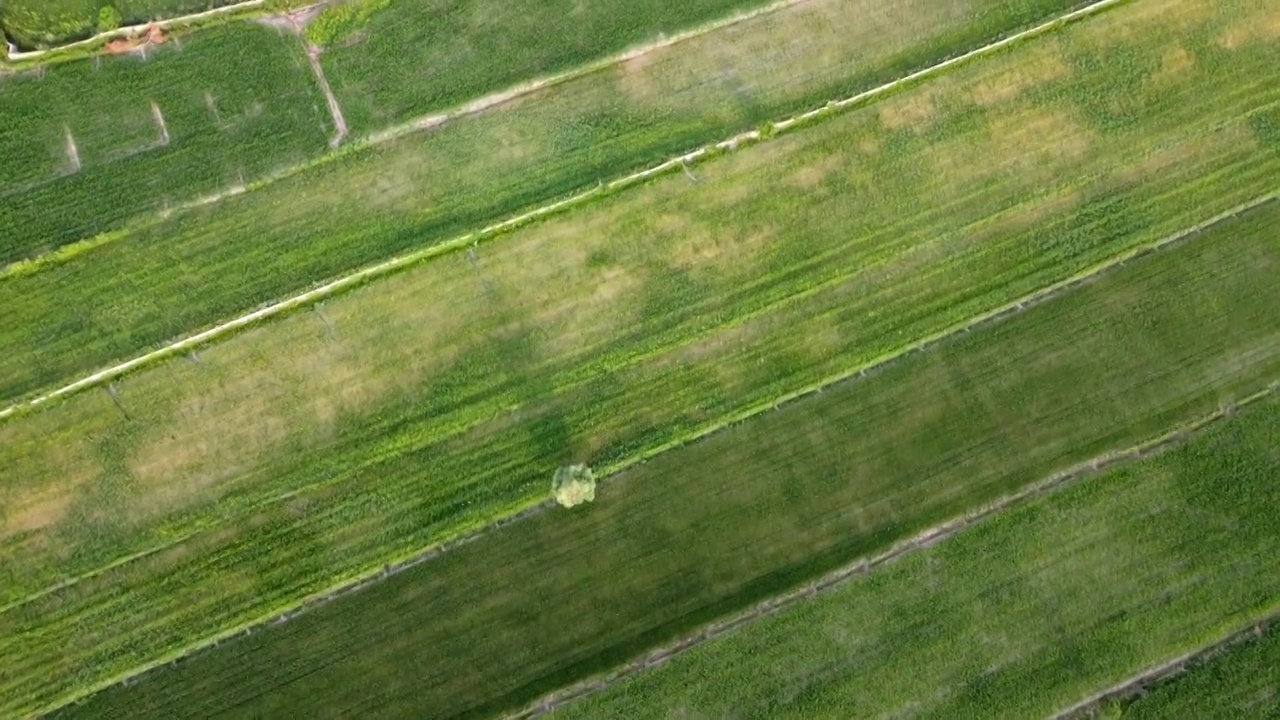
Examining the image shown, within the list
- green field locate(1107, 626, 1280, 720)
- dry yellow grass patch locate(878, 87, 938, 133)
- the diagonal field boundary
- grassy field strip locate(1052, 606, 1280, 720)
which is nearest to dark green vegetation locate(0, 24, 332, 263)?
the diagonal field boundary

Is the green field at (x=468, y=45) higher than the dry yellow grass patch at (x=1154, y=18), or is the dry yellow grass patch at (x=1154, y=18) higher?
the green field at (x=468, y=45)

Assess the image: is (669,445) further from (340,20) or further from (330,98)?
(340,20)

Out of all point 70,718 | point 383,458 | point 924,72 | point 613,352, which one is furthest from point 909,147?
point 70,718

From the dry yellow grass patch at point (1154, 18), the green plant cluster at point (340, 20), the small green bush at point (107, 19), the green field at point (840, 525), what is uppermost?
the small green bush at point (107, 19)

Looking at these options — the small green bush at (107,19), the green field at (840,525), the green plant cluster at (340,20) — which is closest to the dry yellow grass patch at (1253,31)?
the green field at (840,525)

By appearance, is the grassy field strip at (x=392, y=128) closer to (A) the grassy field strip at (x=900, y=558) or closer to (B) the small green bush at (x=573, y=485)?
(B) the small green bush at (x=573, y=485)

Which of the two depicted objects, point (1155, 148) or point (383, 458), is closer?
point (383, 458)

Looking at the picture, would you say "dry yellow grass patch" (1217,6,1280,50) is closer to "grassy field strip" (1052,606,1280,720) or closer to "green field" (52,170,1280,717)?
"green field" (52,170,1280,717)

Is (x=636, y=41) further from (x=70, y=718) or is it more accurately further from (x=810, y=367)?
(x=70, y=718)
